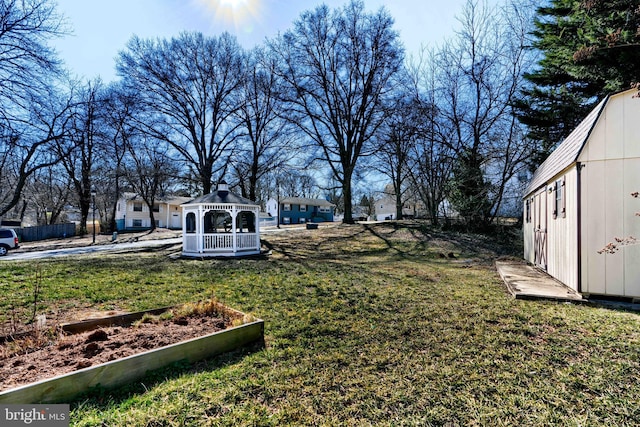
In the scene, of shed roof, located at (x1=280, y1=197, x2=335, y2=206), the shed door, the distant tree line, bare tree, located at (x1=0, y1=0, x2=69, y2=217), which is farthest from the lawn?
shed roof, located at (x1=280, y1=197, x2=335, y2=206)

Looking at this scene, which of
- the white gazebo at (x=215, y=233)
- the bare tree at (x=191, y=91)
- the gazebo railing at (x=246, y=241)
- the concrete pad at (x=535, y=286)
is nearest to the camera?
the concrete pad at (x=535, y=286)

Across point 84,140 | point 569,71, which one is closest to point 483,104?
point 569,71

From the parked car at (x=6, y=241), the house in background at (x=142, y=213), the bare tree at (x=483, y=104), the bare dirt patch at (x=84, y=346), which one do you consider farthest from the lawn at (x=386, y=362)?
the house in background at (x=142, y=213)

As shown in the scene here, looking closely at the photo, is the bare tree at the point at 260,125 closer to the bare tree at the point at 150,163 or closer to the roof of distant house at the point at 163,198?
the bare tree at the point at 150,163

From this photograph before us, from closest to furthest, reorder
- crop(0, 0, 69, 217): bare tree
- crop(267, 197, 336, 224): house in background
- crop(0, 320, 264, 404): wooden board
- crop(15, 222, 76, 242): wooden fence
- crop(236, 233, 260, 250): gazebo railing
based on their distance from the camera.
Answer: crop(0, 320, 264, 404): wooden board < crop(0, 0, 69, 217): bare tree < crop(236, 233, 260, 250): gazebo railing < crop(15, 222, 76, 242): wooden fence < crop(267, 197, 336, 224): house in background

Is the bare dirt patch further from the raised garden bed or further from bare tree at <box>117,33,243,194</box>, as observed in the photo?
bare tree at <box>117,33,243,194</box>

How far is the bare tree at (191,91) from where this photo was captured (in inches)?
Answer: 682

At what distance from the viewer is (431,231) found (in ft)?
58.5

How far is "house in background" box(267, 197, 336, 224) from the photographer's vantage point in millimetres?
46656

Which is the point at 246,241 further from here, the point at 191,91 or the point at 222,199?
the point at 191,91

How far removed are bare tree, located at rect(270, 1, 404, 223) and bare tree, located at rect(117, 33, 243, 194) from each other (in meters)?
3.88

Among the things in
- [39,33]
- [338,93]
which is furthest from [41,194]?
[338,93]

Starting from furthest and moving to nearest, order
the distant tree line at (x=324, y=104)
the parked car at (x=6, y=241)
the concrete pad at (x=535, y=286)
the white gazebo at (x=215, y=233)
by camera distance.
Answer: the parked car at (x=6, y=241) → the white gazebo at (x=215, y=233) → the distant tree line at (x=324, y=104) → the concrete pad at (x=535, y=286)

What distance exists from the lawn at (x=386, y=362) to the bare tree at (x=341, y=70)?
55.4 feet
